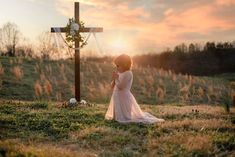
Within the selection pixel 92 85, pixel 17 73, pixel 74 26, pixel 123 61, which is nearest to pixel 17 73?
pixel 17 73

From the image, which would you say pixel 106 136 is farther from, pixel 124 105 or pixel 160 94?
pixel 160 94

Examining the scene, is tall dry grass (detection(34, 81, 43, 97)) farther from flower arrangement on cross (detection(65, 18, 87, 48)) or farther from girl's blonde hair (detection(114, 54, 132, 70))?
girl's blonde hair (detection(114, 54, 132, 70))

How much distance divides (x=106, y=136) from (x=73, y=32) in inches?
360

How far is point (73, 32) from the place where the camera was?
19547 mm

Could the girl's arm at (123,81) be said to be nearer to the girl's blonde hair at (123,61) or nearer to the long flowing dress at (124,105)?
the long flowing dress at (124,105)

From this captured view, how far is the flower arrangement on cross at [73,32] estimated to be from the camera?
19.6m

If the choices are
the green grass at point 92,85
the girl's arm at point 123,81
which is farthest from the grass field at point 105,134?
the green grass at point 92,85

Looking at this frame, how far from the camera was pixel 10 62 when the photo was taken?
33.5 m

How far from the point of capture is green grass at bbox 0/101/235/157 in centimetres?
940

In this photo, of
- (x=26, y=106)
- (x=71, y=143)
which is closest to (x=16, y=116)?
(x=26, y=106)

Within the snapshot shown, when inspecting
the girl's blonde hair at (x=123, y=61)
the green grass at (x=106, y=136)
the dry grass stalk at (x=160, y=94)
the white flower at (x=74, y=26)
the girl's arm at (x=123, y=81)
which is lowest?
the dry grass stalk at (x=160, y=94)

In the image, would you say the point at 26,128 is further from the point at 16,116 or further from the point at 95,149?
the point at 95,149

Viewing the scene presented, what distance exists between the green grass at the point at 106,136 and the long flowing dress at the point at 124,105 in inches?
16.1

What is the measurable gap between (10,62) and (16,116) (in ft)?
63.2
